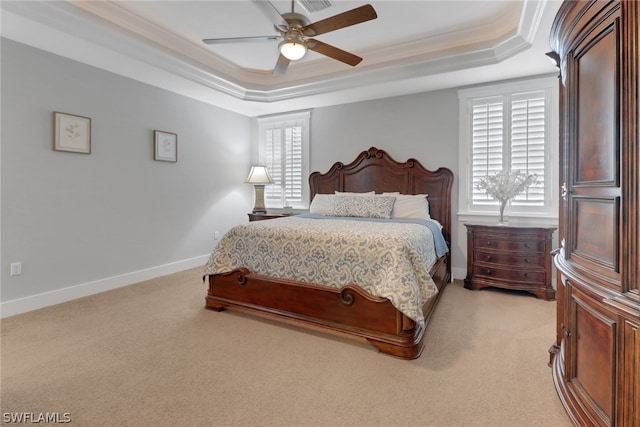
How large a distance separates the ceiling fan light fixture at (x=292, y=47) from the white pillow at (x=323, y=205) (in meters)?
2.04

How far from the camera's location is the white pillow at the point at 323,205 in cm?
424

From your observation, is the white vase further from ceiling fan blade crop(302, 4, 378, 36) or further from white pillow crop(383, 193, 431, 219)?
ceiling fan blade crop(302, 4, 378, 36)

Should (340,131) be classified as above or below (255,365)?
above

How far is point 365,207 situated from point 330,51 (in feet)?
6.00

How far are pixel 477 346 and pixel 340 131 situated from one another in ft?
11.7

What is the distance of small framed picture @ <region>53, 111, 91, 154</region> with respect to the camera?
124 inches

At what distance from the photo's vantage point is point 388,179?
446 cm

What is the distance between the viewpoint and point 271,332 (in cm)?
251

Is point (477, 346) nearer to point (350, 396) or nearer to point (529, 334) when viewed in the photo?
point (529, 334)

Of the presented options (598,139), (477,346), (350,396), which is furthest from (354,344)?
(598,139)

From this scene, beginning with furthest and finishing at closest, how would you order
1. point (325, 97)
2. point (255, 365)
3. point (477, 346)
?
point (325, 97) < point (477, 346) < point (255, 365)

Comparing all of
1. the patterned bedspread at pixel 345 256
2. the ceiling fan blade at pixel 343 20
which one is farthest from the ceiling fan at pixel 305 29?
the patterned bedspread at pixel 345 256
